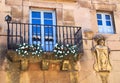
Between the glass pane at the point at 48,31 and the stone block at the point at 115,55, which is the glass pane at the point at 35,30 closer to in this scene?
the glass pane at the point at 48,31

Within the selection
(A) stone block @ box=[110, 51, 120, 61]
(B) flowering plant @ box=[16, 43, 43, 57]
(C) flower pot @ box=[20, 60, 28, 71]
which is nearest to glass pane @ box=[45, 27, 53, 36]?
(B) flowering plant @ box=[16, 43, 43, 57]

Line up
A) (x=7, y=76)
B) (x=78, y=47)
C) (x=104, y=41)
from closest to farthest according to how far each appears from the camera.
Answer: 1. (x=7, y=76)
2. (x=78, y=47)
3. (x=104, y=41)

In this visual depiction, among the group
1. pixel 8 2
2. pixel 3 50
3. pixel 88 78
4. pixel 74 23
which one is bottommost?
pixel 88 78

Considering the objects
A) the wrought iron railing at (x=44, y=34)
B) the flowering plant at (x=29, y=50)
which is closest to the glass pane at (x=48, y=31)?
the wrought iron railing at (x=44, y=34)

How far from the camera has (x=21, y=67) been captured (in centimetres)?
823

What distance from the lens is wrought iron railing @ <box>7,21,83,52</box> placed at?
8.53 meters

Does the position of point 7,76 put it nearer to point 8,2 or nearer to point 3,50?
point 3,50

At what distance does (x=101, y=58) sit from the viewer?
9039mm

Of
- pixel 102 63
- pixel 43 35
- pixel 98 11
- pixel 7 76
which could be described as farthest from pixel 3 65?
pixel 98 11

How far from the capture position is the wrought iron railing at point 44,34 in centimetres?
853

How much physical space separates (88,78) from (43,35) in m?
1.96

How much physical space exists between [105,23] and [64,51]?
2226 millimetres

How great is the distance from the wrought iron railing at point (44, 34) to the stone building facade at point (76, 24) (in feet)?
0.69

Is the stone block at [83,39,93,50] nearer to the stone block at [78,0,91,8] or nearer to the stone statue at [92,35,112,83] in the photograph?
the stone statue at [92,35,112,83]
